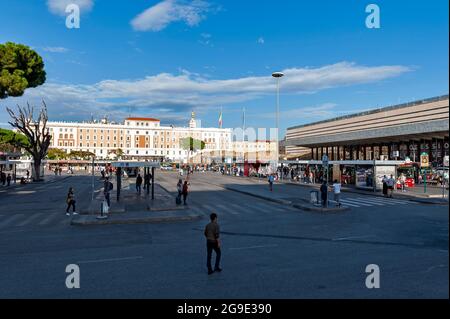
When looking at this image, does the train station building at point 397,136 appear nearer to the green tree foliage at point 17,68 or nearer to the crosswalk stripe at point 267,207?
the crosswalk stripe at point 267,207

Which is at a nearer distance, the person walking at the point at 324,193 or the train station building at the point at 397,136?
the person walking at the point at 324,193

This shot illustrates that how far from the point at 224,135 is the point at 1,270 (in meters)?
162

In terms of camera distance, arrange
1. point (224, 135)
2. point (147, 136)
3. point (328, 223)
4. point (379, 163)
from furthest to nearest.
A: 1. point (224, 135)
2. point (147, 136)
3. point (379, 163)
4. point (328, 223)

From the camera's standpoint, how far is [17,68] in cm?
3372

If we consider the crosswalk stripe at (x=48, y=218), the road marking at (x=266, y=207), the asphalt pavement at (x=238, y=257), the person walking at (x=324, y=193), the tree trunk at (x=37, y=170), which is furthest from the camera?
the tree trunk at (x=37, y=170)

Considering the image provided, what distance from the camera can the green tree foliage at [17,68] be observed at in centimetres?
3183

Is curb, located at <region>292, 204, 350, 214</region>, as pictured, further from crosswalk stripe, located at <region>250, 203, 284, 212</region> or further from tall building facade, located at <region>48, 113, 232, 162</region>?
tall building facade, located at <region>48, 113, 232, 162</region>

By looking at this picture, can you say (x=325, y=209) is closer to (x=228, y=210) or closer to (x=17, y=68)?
(x=228, y=210)

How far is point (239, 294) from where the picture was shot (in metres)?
7.81

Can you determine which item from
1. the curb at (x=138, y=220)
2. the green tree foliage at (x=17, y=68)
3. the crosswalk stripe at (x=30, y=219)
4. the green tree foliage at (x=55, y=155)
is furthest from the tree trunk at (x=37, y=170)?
the green tree foliage at (x=55, y=155)

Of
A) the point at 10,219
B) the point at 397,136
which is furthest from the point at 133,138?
the point at 10,219

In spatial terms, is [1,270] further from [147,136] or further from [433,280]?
[147,136]

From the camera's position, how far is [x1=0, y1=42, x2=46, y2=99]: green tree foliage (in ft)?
104
